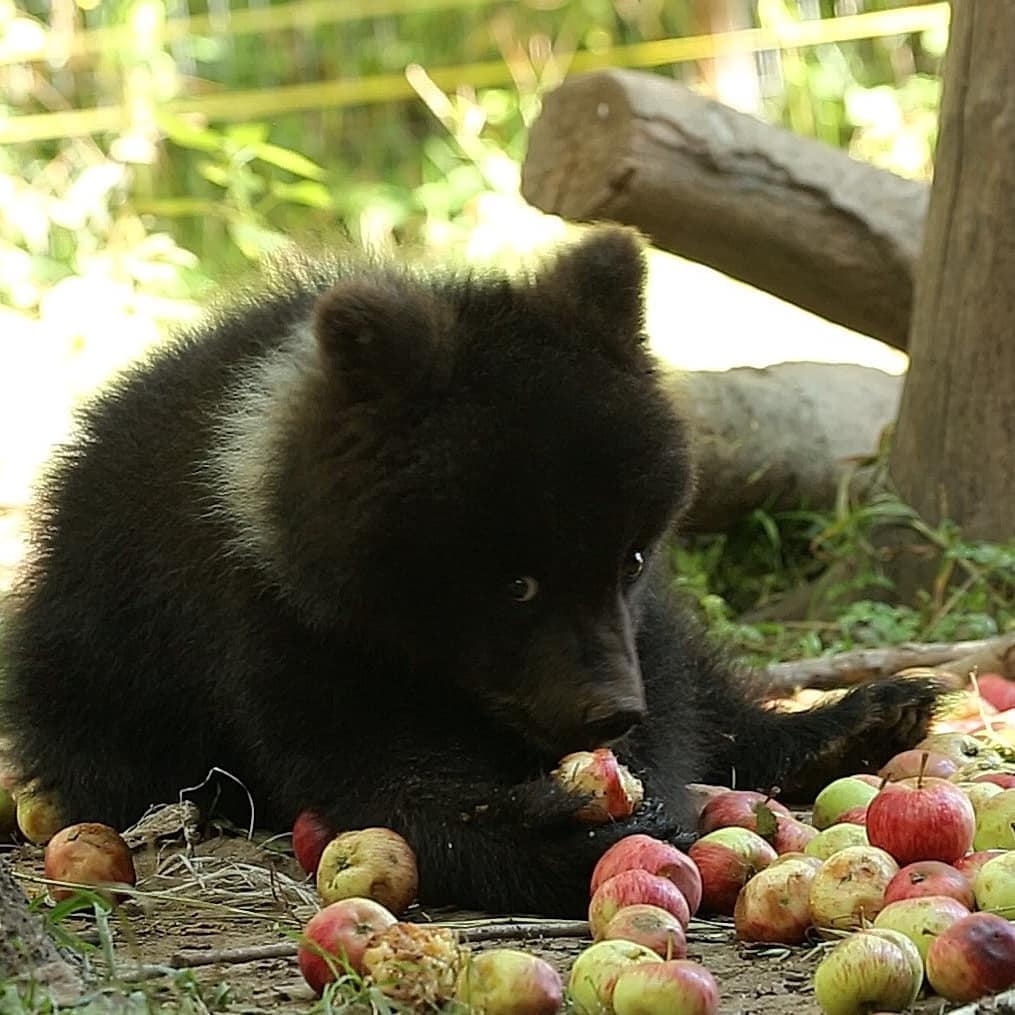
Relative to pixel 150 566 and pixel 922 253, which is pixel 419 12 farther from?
pixel 150 566

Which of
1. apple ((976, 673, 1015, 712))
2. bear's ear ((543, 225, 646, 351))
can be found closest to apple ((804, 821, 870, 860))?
bear's ear ((543, 225, 646, 351))

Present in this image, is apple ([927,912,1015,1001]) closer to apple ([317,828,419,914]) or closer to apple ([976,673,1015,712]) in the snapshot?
apple ([317,828,419,914])

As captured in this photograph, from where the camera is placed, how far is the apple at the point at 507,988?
2.62m

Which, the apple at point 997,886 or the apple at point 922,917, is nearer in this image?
the apple at point 922,917

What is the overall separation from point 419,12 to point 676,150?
7731 mm

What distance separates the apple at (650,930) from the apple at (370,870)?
1.73ft

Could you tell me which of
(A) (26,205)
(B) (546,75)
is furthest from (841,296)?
(B) (546,75)

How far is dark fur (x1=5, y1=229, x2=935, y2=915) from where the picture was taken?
346cm

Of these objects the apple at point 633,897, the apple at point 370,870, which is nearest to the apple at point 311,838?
the apple at point 370,870

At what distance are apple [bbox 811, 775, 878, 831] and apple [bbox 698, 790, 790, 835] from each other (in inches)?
3.1

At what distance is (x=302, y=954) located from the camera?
9.17ft

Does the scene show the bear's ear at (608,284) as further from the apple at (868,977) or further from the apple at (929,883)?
the apple at (868,977)

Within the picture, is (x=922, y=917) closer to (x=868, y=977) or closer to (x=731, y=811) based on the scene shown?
(x=868, y=977)

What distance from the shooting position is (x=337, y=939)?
2.79 metres
